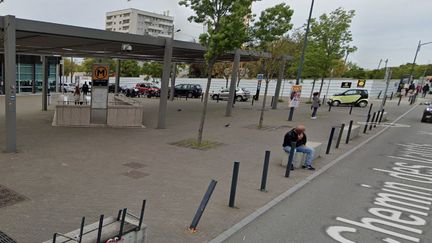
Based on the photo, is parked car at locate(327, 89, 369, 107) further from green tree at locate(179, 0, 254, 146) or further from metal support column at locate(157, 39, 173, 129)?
green tree at locate(179, 0, 254, 146)

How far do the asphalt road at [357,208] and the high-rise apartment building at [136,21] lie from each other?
112m

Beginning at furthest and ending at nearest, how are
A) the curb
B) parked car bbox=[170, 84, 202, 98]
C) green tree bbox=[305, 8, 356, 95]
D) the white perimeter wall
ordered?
the white perimeter wall, parked car bbox=[170, 84, 202, 98], green tree bbox=[305, 8, 356, 95], the curb

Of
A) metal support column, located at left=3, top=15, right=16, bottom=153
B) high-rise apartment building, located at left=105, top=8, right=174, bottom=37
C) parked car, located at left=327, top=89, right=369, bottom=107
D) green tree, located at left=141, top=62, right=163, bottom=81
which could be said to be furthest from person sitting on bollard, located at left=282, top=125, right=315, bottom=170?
high-rise apartment building, located at left=105, top=8, right=174, bottom=37

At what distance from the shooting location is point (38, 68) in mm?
32750

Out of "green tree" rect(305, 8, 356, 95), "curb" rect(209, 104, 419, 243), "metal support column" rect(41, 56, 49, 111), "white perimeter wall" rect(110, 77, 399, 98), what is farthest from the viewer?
"white perimeter wall" rect(110, 77, 399, 98)

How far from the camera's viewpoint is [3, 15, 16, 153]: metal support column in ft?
27.3

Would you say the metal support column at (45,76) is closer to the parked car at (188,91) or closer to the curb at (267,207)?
the curb at (267,207)

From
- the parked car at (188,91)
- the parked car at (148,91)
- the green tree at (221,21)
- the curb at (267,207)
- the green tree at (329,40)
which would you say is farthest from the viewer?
the parked car at (148,91)

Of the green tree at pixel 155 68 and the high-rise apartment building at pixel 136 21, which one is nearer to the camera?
the green tree at pixel 155 68

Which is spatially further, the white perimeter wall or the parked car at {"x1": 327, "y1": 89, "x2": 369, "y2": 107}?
the white perimeter wall

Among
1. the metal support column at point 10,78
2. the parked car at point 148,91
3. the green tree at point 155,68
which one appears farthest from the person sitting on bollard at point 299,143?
the green tree at point 155,68

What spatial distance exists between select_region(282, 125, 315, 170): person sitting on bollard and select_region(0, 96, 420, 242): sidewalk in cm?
51

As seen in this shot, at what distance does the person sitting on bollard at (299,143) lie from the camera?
848 centimetres

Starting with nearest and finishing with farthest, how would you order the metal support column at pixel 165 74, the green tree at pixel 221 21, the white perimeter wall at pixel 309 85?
1. the green tree at pixel 221 21
2. the metal support column at pixel 165 74
3. the white perimeter wall at pixel 309 85
